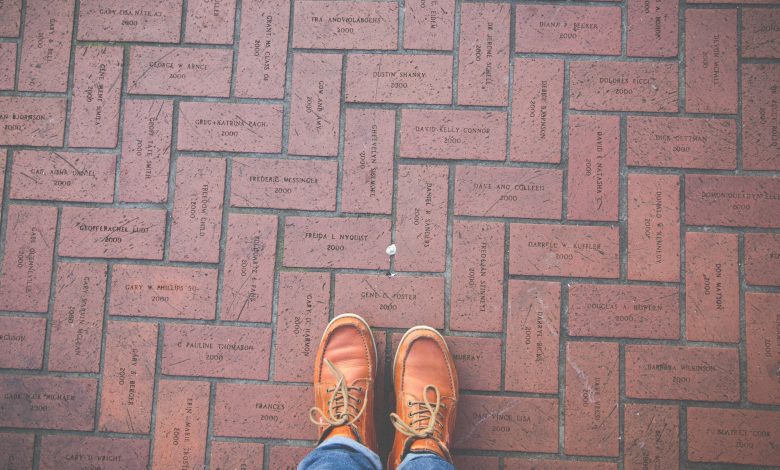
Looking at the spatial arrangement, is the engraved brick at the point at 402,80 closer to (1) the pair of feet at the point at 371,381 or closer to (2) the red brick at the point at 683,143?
(2) the red brick at the point at 683,143

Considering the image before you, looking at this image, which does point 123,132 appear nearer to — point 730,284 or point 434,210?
point 434,210

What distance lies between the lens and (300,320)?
1714mm

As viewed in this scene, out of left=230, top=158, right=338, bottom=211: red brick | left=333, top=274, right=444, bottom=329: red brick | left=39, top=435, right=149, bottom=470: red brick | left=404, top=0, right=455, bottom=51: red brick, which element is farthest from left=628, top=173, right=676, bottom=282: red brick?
left=39, top=435, right=149, bottom=470: red brick

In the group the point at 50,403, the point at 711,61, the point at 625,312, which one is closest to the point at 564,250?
the point at 625,312

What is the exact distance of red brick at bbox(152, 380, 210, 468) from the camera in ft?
5.55

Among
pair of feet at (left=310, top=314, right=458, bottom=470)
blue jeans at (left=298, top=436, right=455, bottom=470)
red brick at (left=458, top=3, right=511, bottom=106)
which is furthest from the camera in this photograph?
red brick at (left=458, top=3, right=511, bottom=106)

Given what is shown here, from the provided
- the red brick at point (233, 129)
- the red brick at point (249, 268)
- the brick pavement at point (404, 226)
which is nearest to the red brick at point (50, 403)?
the brick pavement at point (404, 226)

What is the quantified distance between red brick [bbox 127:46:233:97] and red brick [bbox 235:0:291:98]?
0.06 meters

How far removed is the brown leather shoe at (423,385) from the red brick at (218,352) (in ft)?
1.57

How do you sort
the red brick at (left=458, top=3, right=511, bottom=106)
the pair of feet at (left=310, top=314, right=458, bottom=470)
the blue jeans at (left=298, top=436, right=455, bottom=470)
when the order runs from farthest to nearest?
the red brick at (left=458, top=3, right=511, bottom=106) < the pair of feet at (left=310, top=314, right=458, bottom=470) < the blue jeans at (left=298, top=436, right=455, bottom=470)

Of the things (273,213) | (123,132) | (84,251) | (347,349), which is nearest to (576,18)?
(273,213)

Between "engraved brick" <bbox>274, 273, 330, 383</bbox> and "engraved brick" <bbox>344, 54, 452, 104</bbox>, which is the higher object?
"engraved brick" <bbox>344, 54, 452, 104</bbox>

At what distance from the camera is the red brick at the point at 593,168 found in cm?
171

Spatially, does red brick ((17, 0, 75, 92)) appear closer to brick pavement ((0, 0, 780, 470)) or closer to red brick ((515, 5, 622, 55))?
brick pavement ((0, 0, 780, 470))
